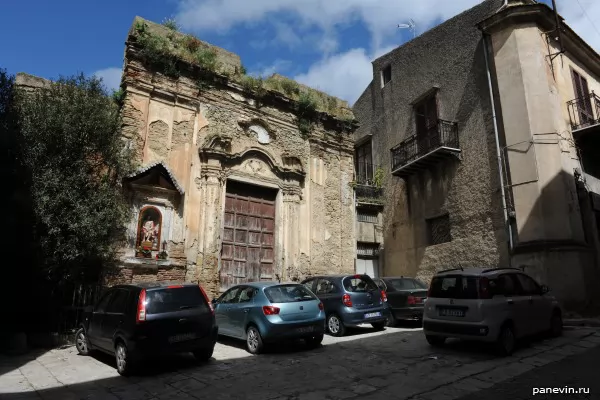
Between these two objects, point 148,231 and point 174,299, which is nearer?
point 174,299

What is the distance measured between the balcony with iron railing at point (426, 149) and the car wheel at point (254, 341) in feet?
35.5

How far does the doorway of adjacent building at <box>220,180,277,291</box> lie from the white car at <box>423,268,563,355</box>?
20.5 ft

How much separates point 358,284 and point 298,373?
A: 12.1 feet

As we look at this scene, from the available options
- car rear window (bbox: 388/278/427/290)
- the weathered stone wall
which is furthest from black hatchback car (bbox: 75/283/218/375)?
the weathered stone wall

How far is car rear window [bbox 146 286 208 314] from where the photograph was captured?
20.8 ft

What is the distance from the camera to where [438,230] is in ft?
53.5

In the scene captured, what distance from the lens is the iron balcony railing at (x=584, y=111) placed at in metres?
14.5

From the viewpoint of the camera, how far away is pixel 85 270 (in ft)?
31.1

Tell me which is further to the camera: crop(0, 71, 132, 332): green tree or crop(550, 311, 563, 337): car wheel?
crop(0, 71, 132, 332): green tree

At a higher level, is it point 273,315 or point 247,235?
point 247,235

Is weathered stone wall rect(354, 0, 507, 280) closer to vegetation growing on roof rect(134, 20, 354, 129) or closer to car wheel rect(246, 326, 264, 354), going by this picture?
vegetation growing on roof rect(134, 20, 354, 129)

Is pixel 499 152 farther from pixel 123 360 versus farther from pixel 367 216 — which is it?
pixel 123 360

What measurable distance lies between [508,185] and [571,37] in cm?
659

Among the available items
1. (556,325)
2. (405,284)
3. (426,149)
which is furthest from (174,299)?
(426,149)
